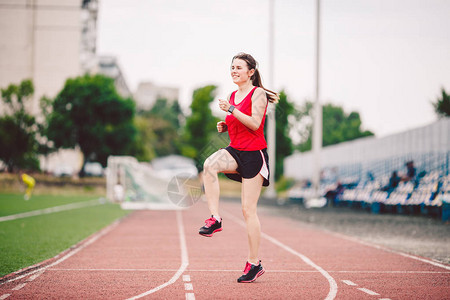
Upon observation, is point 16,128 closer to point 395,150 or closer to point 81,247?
point 395,150

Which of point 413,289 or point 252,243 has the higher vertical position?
point 252,243

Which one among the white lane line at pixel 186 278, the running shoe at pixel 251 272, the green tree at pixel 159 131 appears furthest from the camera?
the green tree at pixel 159 131

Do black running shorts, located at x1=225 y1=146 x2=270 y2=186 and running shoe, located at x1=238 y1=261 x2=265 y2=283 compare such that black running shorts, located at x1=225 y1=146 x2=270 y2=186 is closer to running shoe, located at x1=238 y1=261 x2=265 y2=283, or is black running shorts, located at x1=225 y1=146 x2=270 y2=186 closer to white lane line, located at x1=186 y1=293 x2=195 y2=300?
running shoe, located at x1=238 y1=261 x2=265 y2=283

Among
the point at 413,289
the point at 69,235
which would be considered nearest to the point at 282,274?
the point at 413,289

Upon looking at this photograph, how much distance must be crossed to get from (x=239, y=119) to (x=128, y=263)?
362 cm

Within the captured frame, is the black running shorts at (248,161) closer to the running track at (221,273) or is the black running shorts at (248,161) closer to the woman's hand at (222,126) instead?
the woman's hand at (222,126)

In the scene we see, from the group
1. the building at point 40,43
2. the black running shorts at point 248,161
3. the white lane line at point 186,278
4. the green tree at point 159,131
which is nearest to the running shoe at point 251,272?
the white lane line at point 186,278

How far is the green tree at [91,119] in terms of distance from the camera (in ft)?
175

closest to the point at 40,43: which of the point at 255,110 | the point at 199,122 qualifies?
the point at 199,122

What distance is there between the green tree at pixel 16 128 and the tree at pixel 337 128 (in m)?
38.5

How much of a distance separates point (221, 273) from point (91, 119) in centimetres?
4930

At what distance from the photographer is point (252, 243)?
6207 mm

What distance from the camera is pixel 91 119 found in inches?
2153

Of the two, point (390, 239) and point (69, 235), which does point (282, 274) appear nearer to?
point (390, 239)
